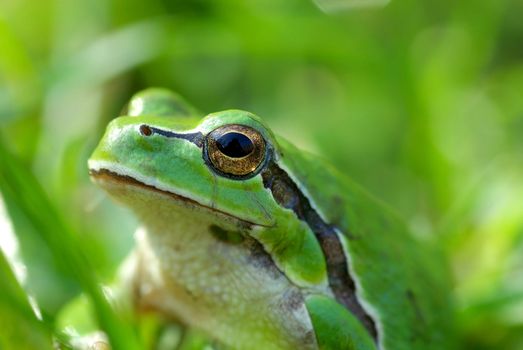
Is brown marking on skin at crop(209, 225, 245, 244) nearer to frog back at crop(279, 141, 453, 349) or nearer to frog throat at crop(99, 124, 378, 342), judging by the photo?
frog throat at crop(99, 124, 378, 342)

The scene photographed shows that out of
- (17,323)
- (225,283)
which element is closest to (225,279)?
(225,283)

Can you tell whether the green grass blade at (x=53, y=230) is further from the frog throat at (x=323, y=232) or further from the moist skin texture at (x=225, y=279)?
the frog throat at (x=323, y=232)

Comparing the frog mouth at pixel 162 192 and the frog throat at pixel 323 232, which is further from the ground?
the frog throat at pixel 323 232

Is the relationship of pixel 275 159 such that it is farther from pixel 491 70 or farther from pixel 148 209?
pixel 491 70

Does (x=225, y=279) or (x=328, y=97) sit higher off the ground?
(x=328, y=97)

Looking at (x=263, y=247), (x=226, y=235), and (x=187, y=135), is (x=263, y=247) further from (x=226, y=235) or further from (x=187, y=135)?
(x=187, y=135)

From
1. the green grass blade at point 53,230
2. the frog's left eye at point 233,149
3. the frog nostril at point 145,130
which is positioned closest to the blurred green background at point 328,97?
the frog nostril at point 145,130

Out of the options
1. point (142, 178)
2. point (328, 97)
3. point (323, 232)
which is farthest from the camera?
point (328, 97)
